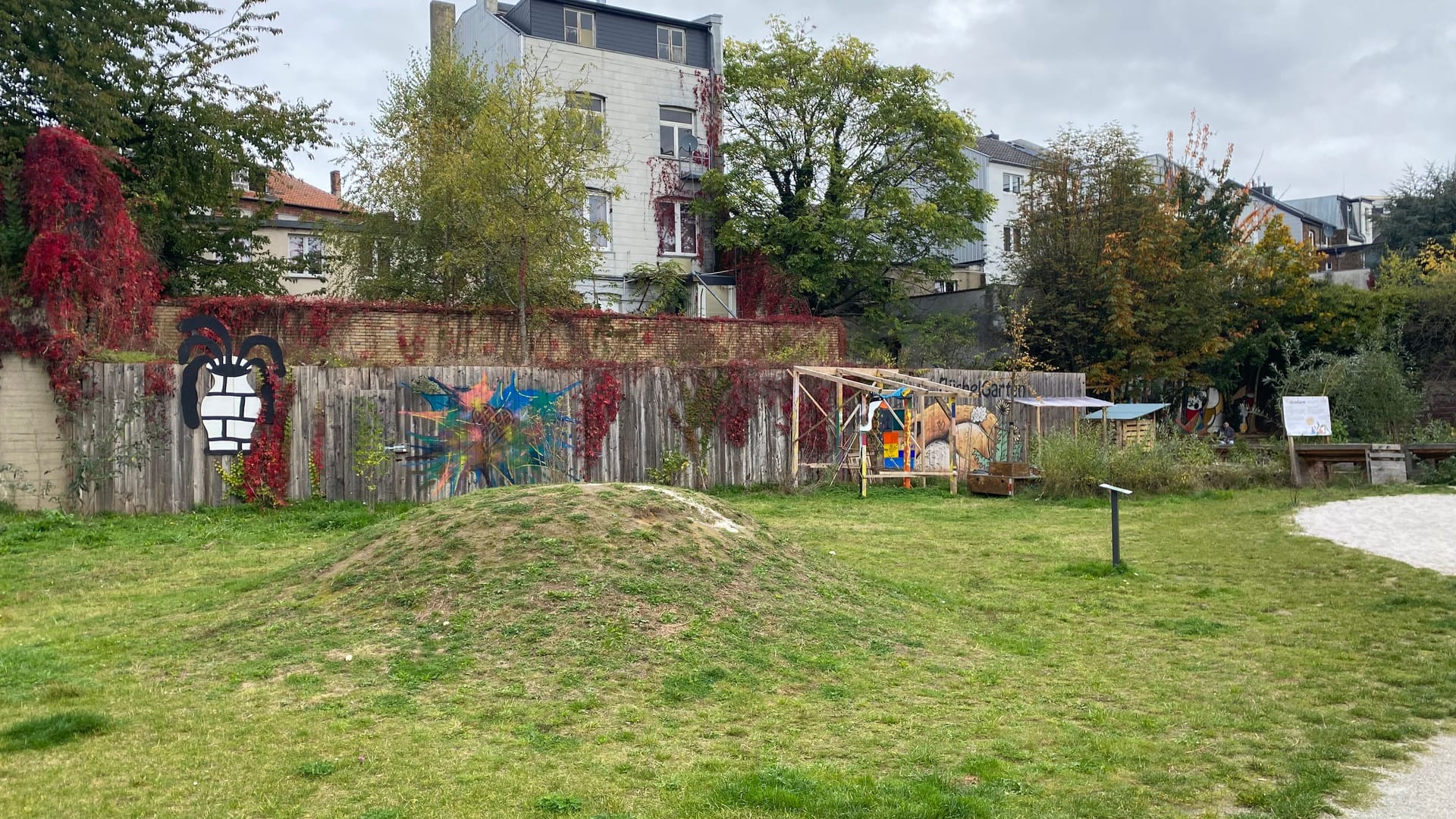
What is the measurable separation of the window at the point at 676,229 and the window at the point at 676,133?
1.55 meters

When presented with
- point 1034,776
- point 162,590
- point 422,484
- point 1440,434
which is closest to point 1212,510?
point 1440,434

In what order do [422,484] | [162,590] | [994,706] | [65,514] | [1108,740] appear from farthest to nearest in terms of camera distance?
[422,484]
[65,514]
[162,590]
[994,706]
[1108,740]

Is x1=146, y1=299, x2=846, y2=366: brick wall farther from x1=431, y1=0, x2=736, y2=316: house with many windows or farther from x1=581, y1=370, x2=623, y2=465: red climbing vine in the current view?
x1=431, y1=0, x2=736, y2=316: house with many windows

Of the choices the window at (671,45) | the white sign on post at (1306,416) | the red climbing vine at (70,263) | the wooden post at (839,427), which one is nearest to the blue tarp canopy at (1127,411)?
the white sign on post at (1306,416)

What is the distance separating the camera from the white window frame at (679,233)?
32562 millimetres

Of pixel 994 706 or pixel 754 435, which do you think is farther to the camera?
pixel 754 435

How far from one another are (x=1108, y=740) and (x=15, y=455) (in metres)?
13.6

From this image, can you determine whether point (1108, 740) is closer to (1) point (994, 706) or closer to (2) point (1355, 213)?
(1) point (994, 706)

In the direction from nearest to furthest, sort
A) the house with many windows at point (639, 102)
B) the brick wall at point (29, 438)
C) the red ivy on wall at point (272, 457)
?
1. the brick wall at point (29, 438)
2. the red ivy on wall at point (272, 457)
3. the house with many windows at point (639, 102)

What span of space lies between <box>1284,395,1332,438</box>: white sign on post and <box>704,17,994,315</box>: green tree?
Answer: 506 inches

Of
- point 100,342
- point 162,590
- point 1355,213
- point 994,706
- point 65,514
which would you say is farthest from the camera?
point 1355,213

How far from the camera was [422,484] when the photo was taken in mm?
16250

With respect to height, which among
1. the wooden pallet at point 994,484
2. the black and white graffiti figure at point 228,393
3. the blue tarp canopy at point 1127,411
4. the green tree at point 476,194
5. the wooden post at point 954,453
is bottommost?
the wooden pallet at point 994,484

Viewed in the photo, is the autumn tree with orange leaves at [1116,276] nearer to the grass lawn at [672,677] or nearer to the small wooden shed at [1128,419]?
the small wooden shed at [1128,419]
